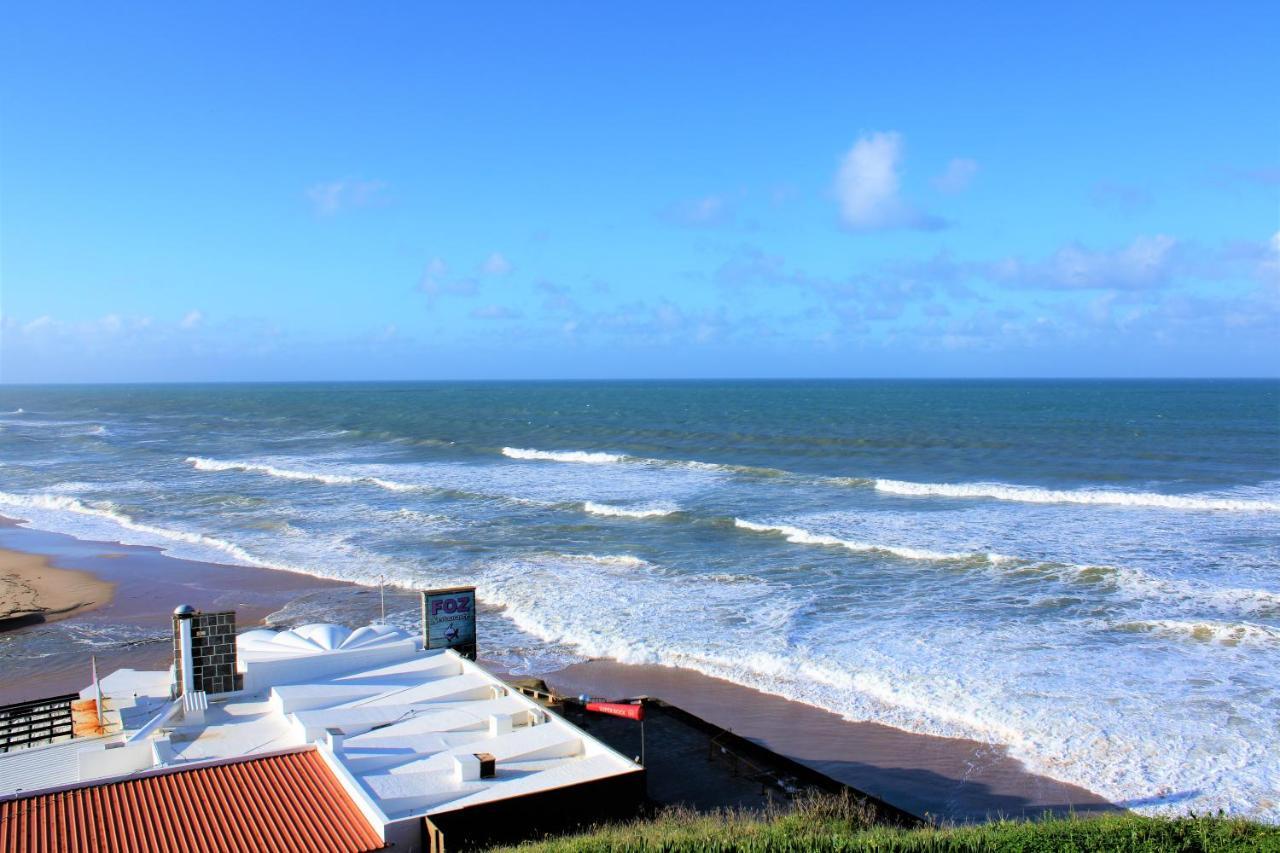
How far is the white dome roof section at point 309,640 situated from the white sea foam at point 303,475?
27.8 metres

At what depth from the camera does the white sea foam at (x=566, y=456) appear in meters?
54.6

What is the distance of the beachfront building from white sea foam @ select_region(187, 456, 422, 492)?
29742mm

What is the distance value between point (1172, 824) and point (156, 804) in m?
9.89

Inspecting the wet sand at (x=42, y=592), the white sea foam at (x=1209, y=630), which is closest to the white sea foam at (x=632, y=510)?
the wet sand at (x=42, y=592)

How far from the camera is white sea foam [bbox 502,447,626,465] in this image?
54.6 metres

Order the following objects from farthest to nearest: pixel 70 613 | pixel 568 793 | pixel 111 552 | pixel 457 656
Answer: pixel 111 552, pixel 70 613, pixel 457 656, pixel 568 793

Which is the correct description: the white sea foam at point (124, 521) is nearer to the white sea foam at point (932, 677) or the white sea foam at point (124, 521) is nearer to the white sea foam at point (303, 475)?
the white sea foam at point (932, 677)

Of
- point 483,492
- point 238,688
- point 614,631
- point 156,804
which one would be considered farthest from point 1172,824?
point 483,492

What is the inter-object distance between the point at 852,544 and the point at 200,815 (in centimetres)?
2218

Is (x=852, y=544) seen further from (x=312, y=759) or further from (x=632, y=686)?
(x=312, y=759)

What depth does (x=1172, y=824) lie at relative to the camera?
29.4ft

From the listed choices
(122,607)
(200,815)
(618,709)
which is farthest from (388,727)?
(122,607)

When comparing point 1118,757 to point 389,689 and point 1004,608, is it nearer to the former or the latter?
point 1004,608

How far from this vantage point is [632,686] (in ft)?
57.5
